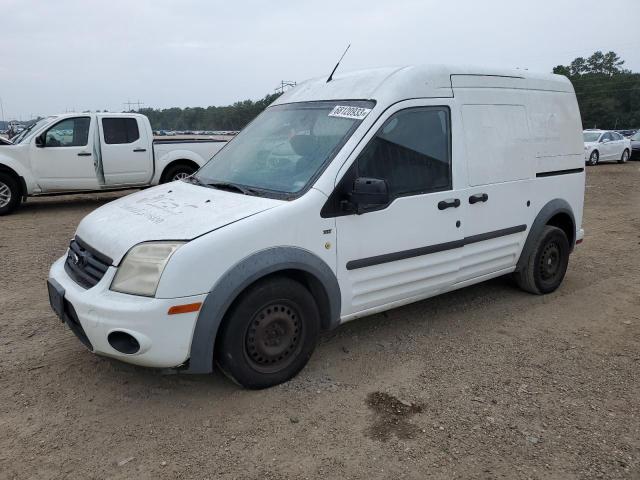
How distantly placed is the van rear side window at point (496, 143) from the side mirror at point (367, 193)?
122 centimetres

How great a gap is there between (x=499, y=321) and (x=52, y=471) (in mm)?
3547

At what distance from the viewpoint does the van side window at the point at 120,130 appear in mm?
10422

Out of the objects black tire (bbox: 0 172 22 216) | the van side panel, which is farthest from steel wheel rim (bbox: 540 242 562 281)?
black tire (bbox: 0 172 22 216)

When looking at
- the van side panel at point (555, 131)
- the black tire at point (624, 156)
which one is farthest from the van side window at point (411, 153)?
the black tire at point (624, 156)

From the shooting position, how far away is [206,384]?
341 centimetres

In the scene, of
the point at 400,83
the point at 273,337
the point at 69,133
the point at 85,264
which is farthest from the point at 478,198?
the point at 69,133

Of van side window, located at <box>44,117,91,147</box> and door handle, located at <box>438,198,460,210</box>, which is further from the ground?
van side window, located at <box>44,117,91,147</box>

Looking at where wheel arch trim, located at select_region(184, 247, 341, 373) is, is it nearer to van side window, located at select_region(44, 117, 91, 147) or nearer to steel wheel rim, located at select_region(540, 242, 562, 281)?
steel wheel rim, located at select_region(540, 242, 562, 281)

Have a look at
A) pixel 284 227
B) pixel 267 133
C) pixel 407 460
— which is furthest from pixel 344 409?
pixel 267 133

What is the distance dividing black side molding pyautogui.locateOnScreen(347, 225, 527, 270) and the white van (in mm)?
13

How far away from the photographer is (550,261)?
17.0ft

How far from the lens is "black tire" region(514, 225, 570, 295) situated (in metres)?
5.00

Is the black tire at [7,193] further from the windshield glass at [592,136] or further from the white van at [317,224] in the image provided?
the windshield glass at [592,136]

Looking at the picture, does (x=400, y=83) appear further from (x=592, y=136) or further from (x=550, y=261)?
(x=592, y=136)
